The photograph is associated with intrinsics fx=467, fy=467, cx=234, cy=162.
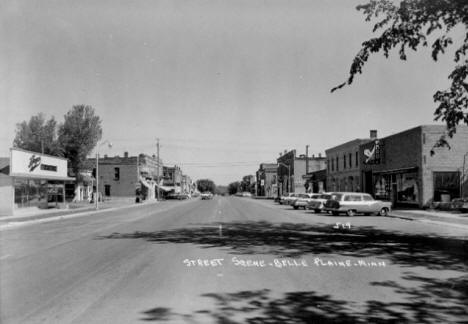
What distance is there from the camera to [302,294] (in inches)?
307

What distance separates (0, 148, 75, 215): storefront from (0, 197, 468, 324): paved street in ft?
72.8

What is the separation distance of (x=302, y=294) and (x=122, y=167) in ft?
255

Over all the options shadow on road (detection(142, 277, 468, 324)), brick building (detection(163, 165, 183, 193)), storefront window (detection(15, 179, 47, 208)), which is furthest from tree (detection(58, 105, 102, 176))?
brick building (detection(163, 165, 183, 193))

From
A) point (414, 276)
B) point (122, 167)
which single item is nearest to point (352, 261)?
point (414, 276)

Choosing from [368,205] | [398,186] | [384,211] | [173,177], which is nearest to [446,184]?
[398,186]

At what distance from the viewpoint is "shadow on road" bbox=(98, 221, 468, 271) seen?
11945mm

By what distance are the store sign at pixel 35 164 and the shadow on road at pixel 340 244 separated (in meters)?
22.2

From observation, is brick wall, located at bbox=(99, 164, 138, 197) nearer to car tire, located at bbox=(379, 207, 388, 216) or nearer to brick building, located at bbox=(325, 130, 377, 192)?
brick building, located at bbox=(325, 130, 377, 192)

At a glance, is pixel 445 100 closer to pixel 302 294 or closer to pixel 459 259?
pixel 459 259

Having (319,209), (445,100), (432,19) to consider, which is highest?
(432,19)

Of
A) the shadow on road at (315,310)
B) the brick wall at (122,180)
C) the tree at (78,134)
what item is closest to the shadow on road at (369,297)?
the shadow on road at (315,310)

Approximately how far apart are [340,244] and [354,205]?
55.8 ft

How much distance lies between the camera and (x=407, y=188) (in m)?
40.1

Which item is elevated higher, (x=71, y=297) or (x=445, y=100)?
(x=445, y=100)
